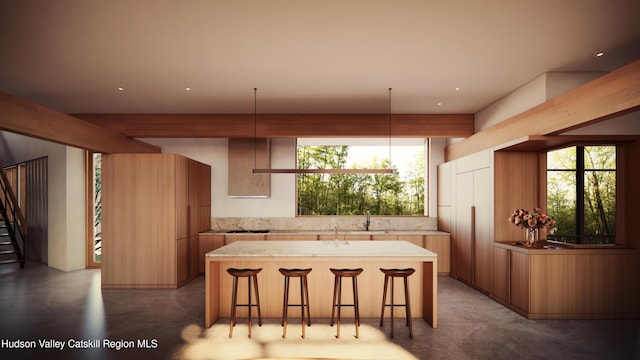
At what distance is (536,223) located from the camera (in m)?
4.38

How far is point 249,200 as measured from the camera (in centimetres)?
718

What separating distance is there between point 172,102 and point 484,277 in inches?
221

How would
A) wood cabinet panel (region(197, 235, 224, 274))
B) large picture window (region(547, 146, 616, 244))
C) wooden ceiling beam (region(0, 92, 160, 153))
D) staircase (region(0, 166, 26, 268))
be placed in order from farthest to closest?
1. staircase (region(0, 166, 26, 268))
2. wood cabinet panel (region(197, 235, 224, 274))
3. large picture window (region(547, 146, 616, 244))
4. wooden ceiling beam (region(0, 92, 160, 153))

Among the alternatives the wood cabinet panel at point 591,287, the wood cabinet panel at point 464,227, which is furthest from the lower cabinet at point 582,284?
the wood cabinet panel at point 464,227

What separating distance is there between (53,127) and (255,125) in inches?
114

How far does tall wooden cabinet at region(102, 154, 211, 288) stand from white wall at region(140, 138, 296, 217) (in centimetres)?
157

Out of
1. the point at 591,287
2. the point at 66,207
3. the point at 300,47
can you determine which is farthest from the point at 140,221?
the point at 591,287

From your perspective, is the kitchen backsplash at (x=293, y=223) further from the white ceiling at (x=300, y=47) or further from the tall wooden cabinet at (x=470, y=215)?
the white ceiling at (x=300, y=47)

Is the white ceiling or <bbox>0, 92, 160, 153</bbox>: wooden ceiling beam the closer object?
the white ceiling

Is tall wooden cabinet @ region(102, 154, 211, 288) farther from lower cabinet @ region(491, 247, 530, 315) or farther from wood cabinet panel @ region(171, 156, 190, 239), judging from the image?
lower cabinet @ region(491, 247, 530, 315)

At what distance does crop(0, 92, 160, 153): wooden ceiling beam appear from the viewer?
3747mm

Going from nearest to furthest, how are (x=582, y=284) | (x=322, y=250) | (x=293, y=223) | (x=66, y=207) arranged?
(x=322, y=250), (x=582, y=284), (x=66, y=207), (x=293, y=223)

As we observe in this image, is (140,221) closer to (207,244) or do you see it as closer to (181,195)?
(181,195)

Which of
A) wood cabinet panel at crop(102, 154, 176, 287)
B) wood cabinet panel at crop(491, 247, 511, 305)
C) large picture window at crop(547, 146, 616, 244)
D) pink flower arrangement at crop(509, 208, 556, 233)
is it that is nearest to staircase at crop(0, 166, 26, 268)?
wood cabinet panel at crop(102, 154, 176, 287)
